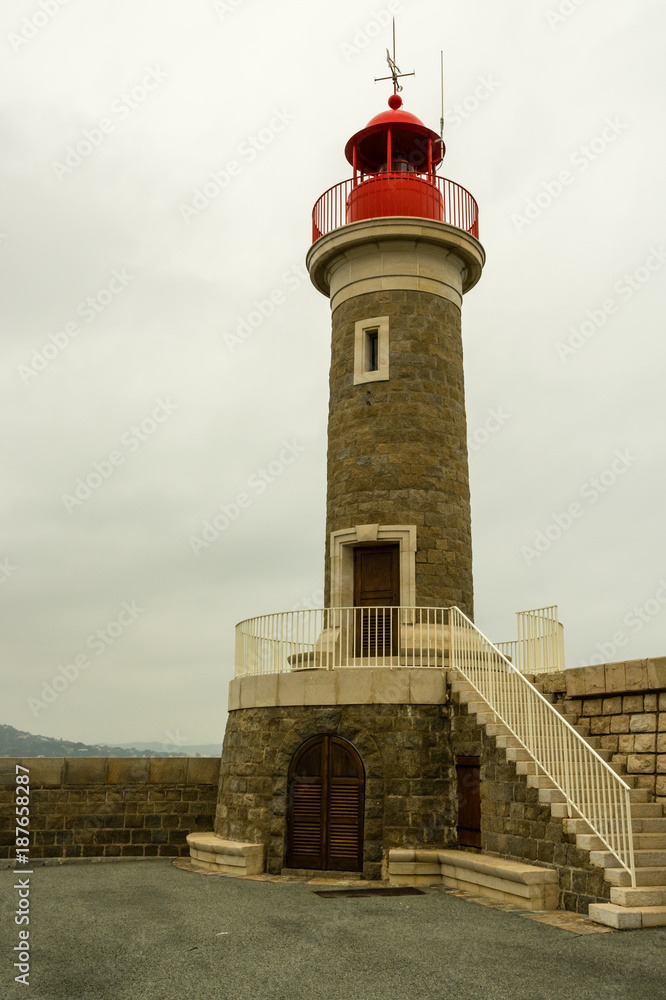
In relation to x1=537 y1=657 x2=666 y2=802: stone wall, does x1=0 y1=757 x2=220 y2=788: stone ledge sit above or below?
below

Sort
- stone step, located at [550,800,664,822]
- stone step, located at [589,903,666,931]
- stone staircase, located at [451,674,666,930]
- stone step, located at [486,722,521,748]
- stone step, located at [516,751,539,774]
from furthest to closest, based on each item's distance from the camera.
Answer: stone step, located at [486,722,521,748]
stone step, located at [516,751,539,774]
stone step, located at [550,800,664,822]
stone staircase, located at [451,674,666,930]
stone step, located at [589,903,666,931]

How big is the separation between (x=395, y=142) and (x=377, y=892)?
11703mm

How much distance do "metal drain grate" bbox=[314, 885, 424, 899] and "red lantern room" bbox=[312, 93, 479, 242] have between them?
9655 mm

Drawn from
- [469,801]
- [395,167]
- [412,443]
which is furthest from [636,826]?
[395,167]

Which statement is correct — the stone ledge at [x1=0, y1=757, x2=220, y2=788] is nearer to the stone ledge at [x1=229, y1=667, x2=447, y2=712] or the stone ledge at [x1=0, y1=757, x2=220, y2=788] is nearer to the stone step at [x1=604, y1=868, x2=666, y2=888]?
the stone ledge at [x1=229, y1=667, x2=447, y2=712]

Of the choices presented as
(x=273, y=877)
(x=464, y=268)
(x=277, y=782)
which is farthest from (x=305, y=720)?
(x=464, y=268)

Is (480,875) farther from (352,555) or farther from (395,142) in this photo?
(395,142)

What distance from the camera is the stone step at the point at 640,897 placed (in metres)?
7.65

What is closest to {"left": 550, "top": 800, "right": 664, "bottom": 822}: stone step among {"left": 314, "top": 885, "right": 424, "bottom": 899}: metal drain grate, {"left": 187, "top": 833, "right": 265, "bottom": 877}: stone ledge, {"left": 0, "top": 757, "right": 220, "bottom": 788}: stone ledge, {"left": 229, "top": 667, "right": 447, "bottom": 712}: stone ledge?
{"left": 314, "top": 885, "right": 424, "bottom": 899}: metal drain grate

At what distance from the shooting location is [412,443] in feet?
44.7

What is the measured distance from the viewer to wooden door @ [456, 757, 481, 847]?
1045 centimetres

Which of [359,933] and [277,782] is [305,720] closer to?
[277,782]

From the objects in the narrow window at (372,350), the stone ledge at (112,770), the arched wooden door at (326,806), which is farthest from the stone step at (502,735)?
the narrow window at (372,350)

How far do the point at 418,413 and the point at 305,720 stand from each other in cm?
498
